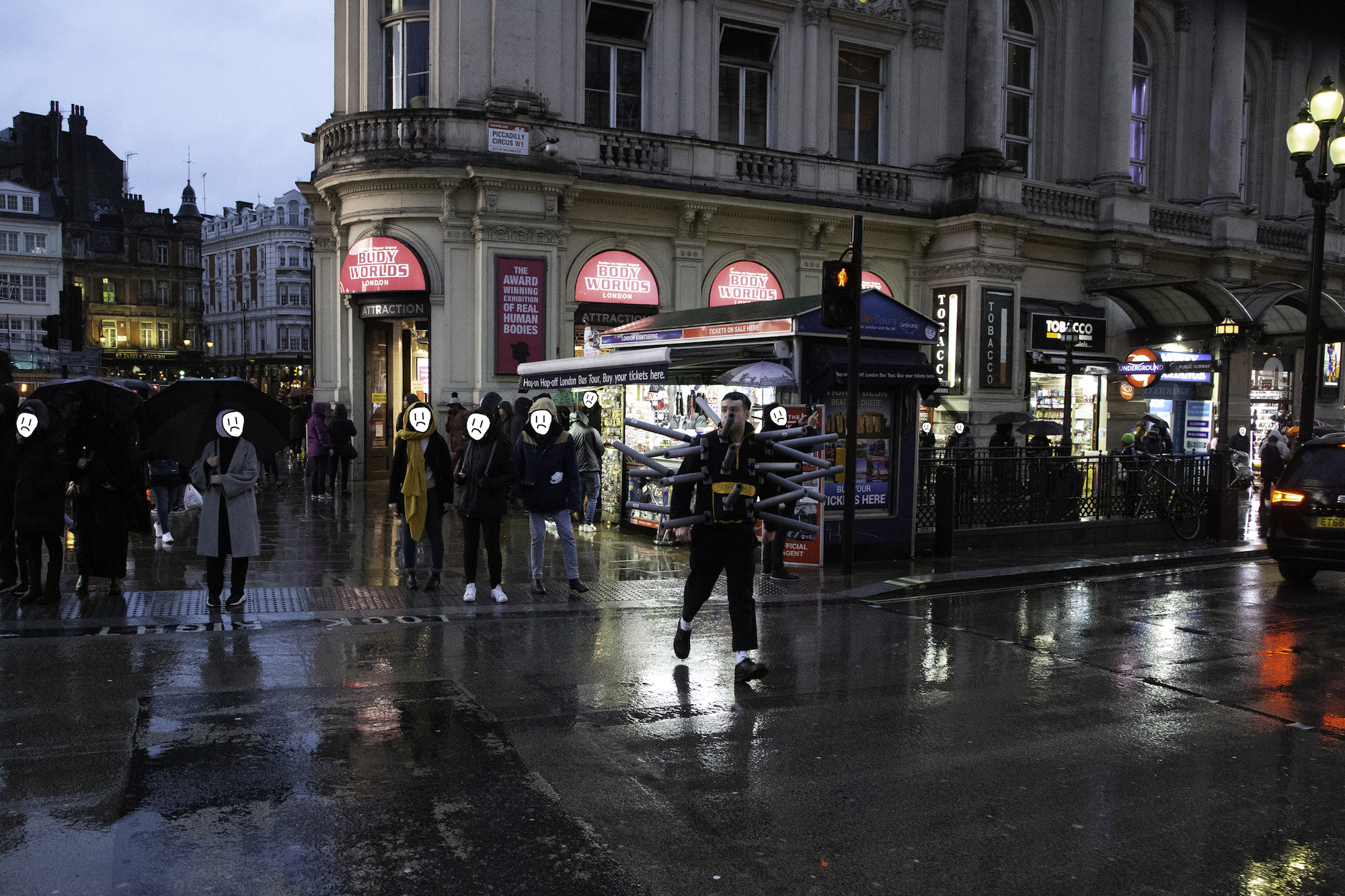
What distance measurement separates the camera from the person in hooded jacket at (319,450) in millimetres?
18453

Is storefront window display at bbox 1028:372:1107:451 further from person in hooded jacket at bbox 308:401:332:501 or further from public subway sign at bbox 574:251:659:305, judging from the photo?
person in hooded jacket at bbox 308:401:332:501

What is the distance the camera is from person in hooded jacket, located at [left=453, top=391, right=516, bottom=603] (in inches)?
399

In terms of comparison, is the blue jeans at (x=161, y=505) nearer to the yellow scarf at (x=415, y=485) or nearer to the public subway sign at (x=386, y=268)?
the yellow scarf at (x=415, y=485)

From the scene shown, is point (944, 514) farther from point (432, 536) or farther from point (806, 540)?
point (432, 536)

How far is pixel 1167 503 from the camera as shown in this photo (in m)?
16.3

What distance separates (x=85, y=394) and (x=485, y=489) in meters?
3.87

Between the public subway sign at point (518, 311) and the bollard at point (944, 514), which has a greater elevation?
the public subway sign at point (518, 311)

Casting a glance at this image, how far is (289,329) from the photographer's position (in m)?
89.9

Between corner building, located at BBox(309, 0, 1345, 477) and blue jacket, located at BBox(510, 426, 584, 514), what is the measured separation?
975 centimetres

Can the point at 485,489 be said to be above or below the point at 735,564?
above

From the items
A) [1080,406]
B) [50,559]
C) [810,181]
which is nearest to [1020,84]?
[810,181]

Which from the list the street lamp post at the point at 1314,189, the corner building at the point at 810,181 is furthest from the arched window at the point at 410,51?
the street lamp post at the point at 1314,189

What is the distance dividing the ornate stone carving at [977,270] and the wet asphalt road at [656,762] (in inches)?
635

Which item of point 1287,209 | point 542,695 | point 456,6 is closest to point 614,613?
point 542,695
